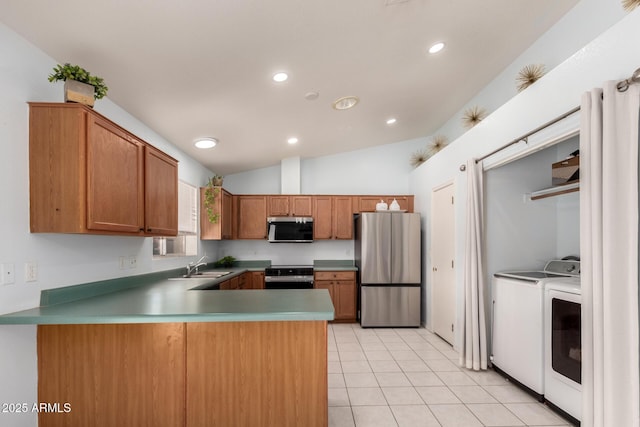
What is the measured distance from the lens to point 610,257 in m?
1.67

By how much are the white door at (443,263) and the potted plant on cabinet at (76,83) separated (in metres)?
3.66

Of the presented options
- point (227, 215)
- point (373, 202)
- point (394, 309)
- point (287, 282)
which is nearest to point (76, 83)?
point (227, 215)

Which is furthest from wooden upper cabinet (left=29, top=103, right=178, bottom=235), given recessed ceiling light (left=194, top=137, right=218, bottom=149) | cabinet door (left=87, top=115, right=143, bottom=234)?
recessed ceiling light (left=194, top=137, right=218, bottom=149)

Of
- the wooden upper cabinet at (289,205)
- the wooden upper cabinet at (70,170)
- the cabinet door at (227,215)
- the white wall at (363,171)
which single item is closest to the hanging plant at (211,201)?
the cabinet door at (227,215)

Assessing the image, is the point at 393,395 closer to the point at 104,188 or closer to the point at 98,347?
the point at 98,347

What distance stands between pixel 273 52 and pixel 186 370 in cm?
223

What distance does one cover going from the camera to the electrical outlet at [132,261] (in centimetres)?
294

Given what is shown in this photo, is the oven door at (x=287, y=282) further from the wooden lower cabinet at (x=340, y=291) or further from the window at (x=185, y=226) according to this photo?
the window at (x=185, y=226)

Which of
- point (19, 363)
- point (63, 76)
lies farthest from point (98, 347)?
point (63, 76)

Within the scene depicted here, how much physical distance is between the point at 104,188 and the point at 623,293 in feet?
9.73

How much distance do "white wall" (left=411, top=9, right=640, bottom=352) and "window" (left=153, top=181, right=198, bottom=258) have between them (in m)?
3.45

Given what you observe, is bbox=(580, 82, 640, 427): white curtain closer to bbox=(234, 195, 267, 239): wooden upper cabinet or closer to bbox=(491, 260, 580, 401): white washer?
bbox=(491, 260, 580, 401): white washer

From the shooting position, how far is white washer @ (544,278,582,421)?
2.29m

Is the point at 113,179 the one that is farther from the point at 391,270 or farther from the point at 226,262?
the point at 391,270
